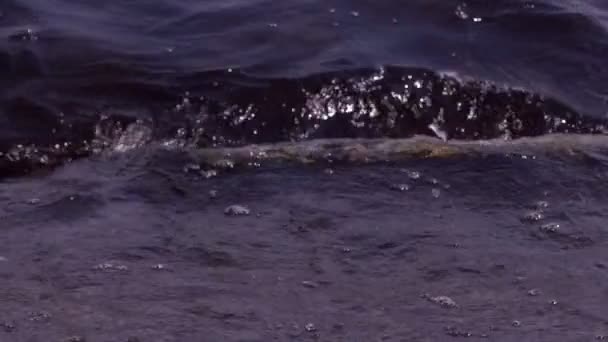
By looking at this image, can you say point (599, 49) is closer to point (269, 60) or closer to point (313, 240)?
point (269, 60)

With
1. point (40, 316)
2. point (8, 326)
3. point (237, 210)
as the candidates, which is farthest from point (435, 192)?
point (8, 326)

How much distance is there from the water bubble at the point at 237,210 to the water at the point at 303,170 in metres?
0.06

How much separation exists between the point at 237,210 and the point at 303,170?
2.36 ft

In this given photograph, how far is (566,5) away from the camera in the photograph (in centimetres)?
939

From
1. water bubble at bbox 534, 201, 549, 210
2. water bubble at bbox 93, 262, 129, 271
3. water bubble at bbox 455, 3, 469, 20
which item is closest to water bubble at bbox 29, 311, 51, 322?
water bubble at bbox 93, 262, 129, 271

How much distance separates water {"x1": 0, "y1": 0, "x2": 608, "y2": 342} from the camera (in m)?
5.01

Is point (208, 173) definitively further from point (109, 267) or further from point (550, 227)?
point (550, 227)

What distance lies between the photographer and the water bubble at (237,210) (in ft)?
19.6

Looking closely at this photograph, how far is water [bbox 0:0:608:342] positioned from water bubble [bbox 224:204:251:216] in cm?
6

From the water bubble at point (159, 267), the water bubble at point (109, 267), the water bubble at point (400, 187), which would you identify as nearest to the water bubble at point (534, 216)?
the water bubble at point (400, 187)

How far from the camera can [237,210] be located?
602 centimetres

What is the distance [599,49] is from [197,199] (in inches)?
153

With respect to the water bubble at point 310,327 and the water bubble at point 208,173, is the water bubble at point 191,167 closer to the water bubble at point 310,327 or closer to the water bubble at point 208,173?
the water bubble at point 208,173

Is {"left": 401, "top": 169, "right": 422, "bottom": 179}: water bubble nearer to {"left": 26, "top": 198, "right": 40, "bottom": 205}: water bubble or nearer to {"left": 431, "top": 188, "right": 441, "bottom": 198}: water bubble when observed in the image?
{"left": 431, "top": 188, "right": 441, "bottom": 198}: water bubble
